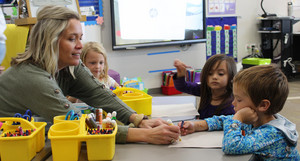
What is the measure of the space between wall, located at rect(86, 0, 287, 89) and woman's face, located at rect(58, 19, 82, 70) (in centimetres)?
274

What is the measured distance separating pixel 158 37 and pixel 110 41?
708 mm

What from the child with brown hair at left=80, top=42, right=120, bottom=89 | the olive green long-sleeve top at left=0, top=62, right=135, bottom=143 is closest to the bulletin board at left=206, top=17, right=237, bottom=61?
the child with brown hair at left=80, top=42, right=120, bottom=89

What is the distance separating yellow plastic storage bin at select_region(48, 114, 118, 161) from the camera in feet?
2.98

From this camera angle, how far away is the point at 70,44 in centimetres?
131

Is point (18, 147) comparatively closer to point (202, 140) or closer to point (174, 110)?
point (202, 140)

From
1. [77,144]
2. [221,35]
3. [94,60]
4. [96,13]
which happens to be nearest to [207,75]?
[94,60]

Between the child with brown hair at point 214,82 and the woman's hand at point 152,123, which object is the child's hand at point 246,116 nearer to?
the woman's hand at point 152,123

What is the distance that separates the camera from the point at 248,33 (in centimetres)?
573

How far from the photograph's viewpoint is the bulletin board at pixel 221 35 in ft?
17.3

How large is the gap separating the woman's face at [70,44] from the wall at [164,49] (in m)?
2.74

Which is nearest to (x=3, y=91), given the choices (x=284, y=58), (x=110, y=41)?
(x=110, y=41)

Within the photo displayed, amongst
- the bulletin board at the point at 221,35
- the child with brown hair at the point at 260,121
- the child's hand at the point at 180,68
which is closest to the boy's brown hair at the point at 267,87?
the child with brown hair at the point at 260,121

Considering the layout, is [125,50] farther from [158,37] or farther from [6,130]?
[6,130]

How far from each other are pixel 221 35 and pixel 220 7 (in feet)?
1.50
